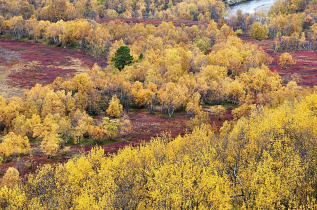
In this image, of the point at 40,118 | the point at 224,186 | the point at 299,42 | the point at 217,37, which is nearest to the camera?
the point at 224,186

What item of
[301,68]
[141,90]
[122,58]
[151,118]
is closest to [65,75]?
[122,58]

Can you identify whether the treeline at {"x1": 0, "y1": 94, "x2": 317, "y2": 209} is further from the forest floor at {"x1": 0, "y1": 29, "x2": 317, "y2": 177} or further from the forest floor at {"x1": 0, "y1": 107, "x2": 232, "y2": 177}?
the forest floor at {"x1": 0, "y1": 29, "x2": 317, "y2": 177}

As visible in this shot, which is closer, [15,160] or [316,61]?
[15,160]

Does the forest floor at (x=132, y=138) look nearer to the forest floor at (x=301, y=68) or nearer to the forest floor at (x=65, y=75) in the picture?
the forest floor at (x=65, y=75)

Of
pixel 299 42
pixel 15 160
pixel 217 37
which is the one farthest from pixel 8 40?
pixel 299 42

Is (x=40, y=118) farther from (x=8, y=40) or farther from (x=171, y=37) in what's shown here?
(x=8, y=40)

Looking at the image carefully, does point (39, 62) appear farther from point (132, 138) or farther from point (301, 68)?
point (301, 68)
